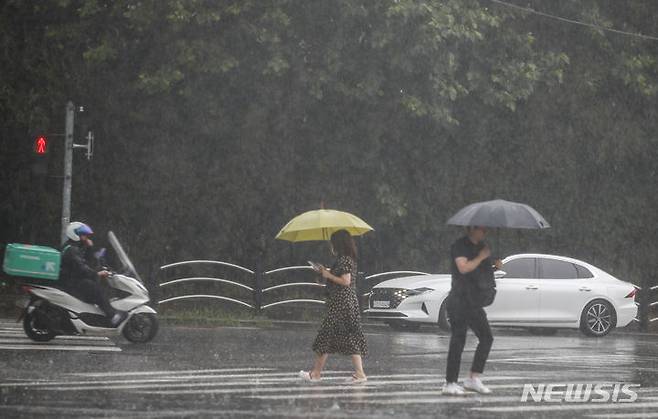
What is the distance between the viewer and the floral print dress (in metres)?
14.3

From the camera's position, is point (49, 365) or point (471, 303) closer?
point (471, 303)

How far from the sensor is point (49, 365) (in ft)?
50.4

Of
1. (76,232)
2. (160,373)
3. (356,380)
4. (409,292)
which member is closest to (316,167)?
(409,292)

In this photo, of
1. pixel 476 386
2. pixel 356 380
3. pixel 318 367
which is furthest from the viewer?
pixel 318 367

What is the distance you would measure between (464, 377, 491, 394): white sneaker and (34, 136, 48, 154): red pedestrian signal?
1211cm

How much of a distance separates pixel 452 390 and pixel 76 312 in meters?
6.82

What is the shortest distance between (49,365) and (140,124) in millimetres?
15274

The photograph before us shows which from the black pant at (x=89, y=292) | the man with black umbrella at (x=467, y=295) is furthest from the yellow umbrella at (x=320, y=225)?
the black pant at (x=89, y=292)

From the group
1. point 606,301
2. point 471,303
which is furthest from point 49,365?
point 606,301

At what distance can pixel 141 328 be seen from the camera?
19016 mm

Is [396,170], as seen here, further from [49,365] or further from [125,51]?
[49,365]

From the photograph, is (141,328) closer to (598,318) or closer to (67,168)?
(67,168)

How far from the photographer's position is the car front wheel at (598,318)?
24844mm

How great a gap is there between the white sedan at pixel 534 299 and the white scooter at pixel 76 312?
6.46 meters
